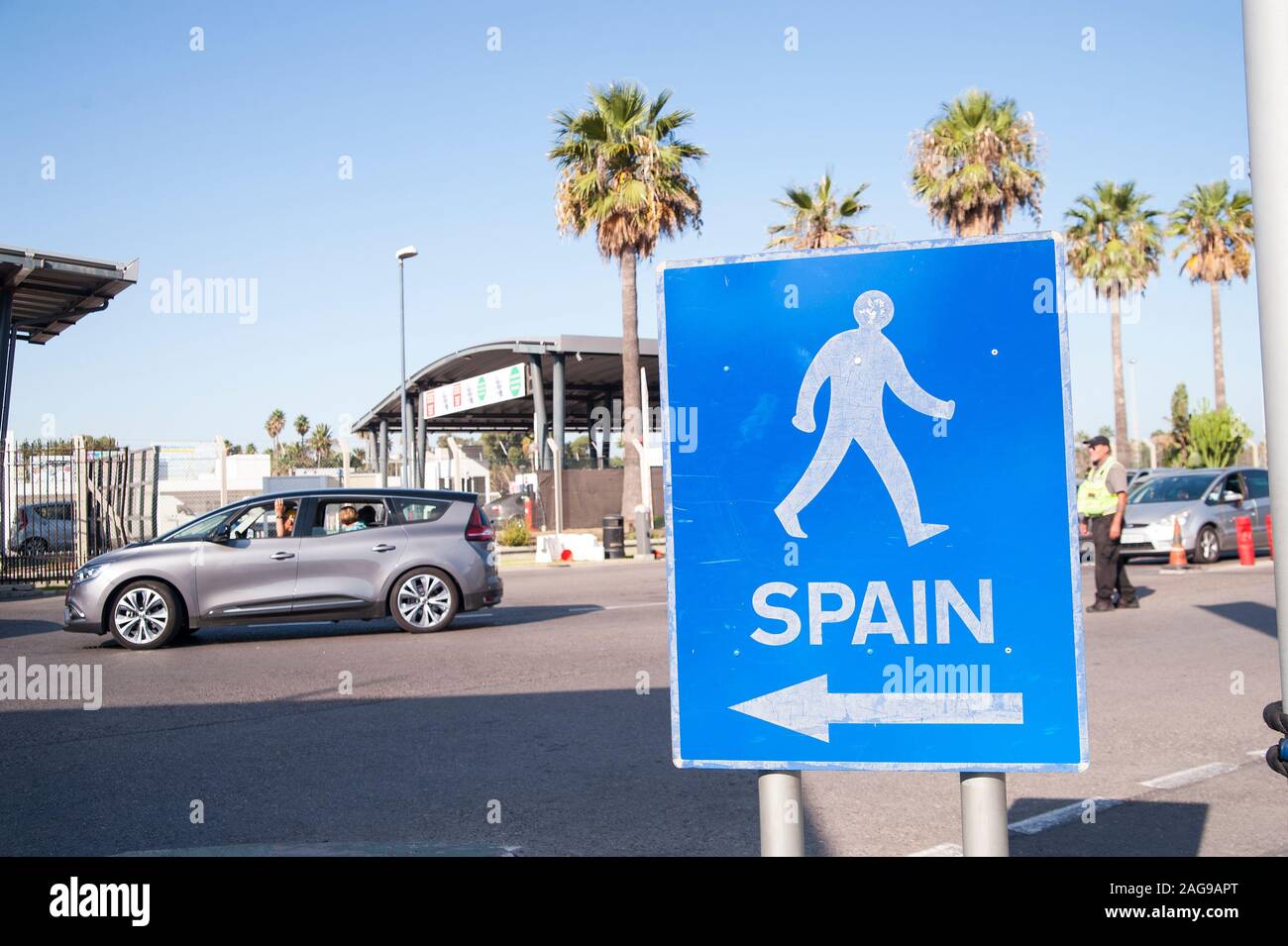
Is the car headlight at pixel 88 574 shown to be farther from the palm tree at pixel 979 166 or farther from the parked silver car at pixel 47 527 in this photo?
the palm tree at pixel 979 166

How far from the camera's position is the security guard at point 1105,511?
1291cm

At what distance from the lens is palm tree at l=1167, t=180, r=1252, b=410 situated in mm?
41125

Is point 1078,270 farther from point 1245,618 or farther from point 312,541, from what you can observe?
point 312,541

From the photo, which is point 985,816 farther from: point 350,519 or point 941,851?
point 350,519

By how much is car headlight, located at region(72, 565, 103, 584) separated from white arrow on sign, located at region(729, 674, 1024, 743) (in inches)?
442

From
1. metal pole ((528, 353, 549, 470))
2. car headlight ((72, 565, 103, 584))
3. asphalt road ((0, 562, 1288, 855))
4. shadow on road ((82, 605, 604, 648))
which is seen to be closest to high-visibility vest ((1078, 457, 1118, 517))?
asphalt road ((0, 562, 1288, 855))

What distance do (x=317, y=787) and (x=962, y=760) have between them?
4.58m

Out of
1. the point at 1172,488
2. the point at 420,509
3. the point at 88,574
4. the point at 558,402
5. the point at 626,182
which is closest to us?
the point at 88,574

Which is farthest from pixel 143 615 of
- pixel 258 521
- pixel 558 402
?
pixel 558 402

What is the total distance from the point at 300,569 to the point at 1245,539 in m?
15.3

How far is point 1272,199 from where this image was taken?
7.02 ft

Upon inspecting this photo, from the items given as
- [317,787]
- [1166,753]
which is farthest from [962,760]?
[1166,753]

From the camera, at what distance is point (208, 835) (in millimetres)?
5254

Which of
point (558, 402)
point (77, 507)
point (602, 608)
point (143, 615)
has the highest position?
point (558, 402)
